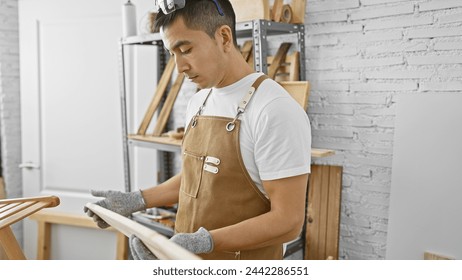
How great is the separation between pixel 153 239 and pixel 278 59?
4.65 feet

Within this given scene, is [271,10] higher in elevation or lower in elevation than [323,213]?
higher

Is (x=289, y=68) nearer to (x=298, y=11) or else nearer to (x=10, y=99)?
(x=298, y=11)

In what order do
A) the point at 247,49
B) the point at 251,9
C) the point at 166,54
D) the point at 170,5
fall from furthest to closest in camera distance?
the point at 166,54, the point at 247,49, the point at 251,9, the point at 170,5

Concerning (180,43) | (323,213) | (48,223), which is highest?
(180,43)

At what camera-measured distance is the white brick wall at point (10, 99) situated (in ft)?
9.67

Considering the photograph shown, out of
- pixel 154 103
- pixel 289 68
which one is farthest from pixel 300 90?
pixel 154 103

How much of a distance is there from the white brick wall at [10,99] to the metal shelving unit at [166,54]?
2.66 feet

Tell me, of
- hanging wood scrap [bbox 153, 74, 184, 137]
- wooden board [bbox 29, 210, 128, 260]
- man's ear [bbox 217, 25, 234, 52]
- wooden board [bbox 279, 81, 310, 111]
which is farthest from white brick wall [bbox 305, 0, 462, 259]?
wooden board [bbox 29, 210, 128, 260]

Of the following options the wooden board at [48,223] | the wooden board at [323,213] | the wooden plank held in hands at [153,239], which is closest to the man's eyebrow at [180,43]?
the wooden plank held in hands at [153,239]

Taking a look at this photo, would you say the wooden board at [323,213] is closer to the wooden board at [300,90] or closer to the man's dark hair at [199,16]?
the wooden board at [300,90]

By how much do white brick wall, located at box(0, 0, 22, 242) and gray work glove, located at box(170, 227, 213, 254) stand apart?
2.25m

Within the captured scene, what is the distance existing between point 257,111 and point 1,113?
2288 mm

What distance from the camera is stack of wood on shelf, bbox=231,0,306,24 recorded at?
1990 millimetres

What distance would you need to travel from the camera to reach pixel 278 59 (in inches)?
86.6
